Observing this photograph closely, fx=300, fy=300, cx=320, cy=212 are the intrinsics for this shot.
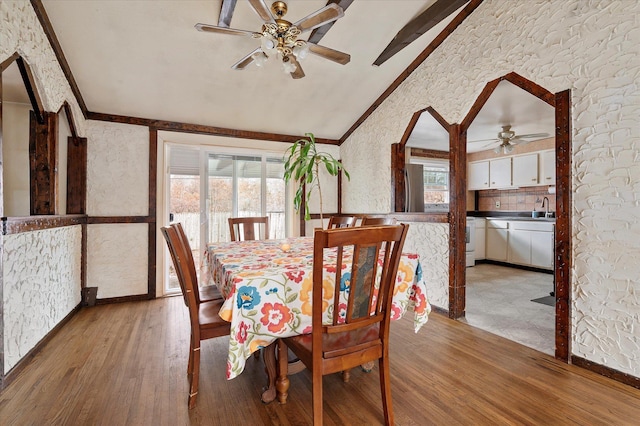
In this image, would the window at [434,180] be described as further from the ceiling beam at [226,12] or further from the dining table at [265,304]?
the dining table at [265,304]

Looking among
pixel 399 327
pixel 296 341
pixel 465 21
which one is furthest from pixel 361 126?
pixel 296 341

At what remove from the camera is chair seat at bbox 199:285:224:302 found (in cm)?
209

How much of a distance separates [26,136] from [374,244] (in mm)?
4356

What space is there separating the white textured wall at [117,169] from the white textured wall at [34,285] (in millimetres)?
550

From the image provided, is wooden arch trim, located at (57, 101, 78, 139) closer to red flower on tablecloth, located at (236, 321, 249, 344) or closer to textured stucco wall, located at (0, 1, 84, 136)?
textured stucco wall, located at (0, 1, 84, 136)

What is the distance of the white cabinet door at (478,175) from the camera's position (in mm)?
5953

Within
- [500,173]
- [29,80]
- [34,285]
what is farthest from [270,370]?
[500,173]

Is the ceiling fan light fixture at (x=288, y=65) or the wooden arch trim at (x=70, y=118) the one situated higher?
the ceiling fan light fixture at (x=288, y=65)

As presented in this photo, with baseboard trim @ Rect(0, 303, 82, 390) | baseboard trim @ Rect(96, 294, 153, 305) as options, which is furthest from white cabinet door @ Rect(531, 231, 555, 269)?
baseboard trim @ Rect(0, 303, 82, 390)

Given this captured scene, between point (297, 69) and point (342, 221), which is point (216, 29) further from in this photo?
point (342, 221)

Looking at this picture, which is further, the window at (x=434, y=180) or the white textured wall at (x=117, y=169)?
the window at (x=434, y=180)

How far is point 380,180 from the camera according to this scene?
407 cm

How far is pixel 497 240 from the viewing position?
5535 millimetres

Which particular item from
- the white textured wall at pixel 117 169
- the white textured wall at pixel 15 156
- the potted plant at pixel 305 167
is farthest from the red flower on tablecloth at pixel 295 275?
the white textured wall at pixel 15 156
